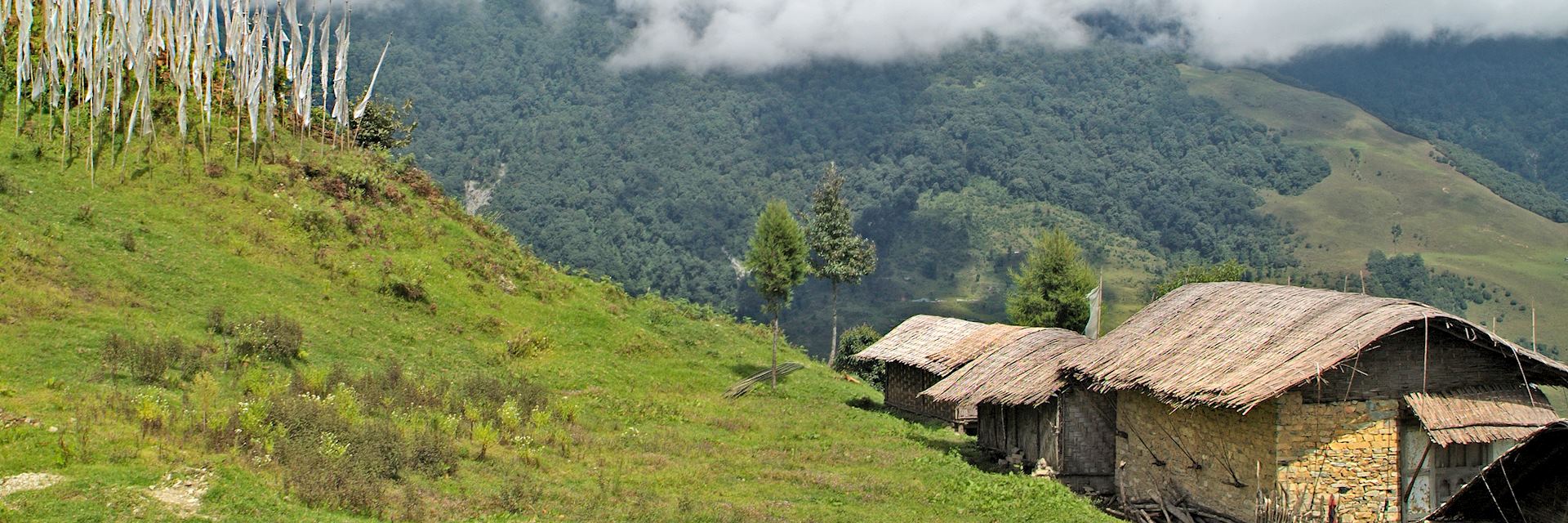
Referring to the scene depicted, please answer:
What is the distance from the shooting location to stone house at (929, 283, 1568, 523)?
16766 mm

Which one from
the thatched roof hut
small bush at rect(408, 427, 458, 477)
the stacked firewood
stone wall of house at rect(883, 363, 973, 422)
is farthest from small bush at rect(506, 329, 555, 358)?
the thatched roof hut

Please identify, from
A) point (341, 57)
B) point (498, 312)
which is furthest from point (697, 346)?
point (341, 57)

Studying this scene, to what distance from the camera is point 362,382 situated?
2142 centimetres

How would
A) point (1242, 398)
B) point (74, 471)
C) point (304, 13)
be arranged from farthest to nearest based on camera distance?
point (304, 13) < point (1242, 398) < point (74, 471)

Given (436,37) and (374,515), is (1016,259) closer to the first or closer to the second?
(436,37)

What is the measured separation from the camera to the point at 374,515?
14.1 meters

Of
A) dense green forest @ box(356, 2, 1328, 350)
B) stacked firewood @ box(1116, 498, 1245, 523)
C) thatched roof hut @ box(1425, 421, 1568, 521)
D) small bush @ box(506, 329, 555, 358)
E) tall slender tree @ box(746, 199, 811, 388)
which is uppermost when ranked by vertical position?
dense green forest @ box(356, 2, 1328, 350)

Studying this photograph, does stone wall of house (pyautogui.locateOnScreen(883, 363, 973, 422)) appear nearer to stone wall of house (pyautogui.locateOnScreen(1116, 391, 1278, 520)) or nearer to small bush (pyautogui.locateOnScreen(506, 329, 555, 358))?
stone wall of house (pyautogui.locateOnScreen(1116, 391, 1278, 520))

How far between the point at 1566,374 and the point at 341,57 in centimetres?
3134

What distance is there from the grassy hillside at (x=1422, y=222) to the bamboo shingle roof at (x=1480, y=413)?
308 feet

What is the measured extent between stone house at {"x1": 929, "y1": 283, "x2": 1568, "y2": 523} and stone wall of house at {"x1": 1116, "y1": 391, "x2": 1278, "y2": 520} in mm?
29

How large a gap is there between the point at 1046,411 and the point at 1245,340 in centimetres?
531

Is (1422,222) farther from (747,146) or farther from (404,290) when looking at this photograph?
(404,290)

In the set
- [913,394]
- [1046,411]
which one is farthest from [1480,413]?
[913,394]
